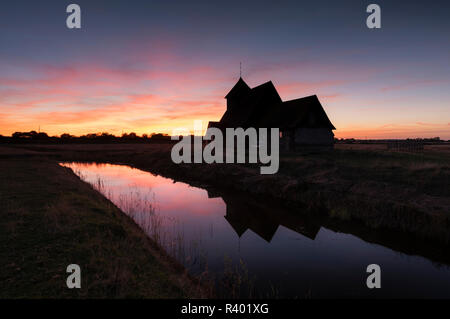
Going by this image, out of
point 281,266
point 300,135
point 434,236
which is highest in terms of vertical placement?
point 300,135

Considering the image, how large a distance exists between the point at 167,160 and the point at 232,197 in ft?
77.6

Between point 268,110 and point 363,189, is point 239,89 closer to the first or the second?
point 268,110

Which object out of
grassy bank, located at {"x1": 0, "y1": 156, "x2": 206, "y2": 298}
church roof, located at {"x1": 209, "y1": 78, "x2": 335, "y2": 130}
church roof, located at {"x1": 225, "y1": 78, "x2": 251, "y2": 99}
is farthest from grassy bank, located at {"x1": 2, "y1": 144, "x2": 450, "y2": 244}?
church roof, located at {"x1": 225, "y1": 78, "x2": 251, "y2": 99}

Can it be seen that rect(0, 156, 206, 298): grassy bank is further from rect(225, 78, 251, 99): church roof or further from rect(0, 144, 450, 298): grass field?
rect(225, 78, 251, 99): church roof

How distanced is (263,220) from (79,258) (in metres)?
10.1

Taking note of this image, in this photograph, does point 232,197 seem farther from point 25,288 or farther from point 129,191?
point 25,288

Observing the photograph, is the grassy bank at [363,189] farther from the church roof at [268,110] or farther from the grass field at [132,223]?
the church roof at [268,110]

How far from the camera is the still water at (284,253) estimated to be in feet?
25.2

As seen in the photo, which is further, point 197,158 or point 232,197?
point 197,158

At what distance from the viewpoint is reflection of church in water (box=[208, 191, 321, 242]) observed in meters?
12.9

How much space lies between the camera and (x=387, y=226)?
1182 centimetres

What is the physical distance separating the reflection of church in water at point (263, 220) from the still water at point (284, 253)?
0.05 metres
